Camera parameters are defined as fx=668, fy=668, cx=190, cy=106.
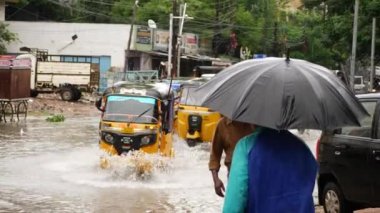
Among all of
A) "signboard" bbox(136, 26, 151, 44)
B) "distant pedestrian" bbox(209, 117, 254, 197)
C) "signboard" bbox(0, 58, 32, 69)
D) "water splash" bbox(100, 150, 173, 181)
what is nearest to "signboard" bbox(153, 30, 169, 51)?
"signboard" bbox(136, 26, 151, 44)

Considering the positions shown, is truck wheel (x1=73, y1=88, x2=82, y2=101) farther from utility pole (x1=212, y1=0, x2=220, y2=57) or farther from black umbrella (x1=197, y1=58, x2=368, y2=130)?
black umbrella (x1=197, y1=58, x2=368, y2=130)

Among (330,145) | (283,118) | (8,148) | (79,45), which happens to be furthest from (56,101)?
(283,118)

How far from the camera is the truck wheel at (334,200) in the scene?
27.3 feet

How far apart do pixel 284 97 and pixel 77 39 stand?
48956 mm

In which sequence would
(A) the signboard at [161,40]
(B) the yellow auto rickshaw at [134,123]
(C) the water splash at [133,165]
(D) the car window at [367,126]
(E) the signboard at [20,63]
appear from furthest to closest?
(A) the signboard at [161,40]
(E) the signboard at [20,63]
(B) the yellow auto rickshaw at [134,123]
(C) the water splash at [133,165]
(D) the car window at [367,126]

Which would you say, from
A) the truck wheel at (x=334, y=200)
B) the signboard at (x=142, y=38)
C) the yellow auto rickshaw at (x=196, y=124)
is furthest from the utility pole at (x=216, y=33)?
the truck wheel at (x=334, y=200)

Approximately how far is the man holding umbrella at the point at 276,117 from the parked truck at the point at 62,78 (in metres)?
36.7

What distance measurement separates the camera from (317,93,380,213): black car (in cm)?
761

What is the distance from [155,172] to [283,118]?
10.2 metres

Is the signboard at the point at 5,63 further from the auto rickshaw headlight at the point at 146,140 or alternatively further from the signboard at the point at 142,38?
the signboard at the point at 142,38

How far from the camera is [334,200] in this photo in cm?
853

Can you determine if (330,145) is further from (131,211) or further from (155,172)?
(155,172)

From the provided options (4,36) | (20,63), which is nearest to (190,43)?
(4,36)

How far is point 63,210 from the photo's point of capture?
34.7ft
